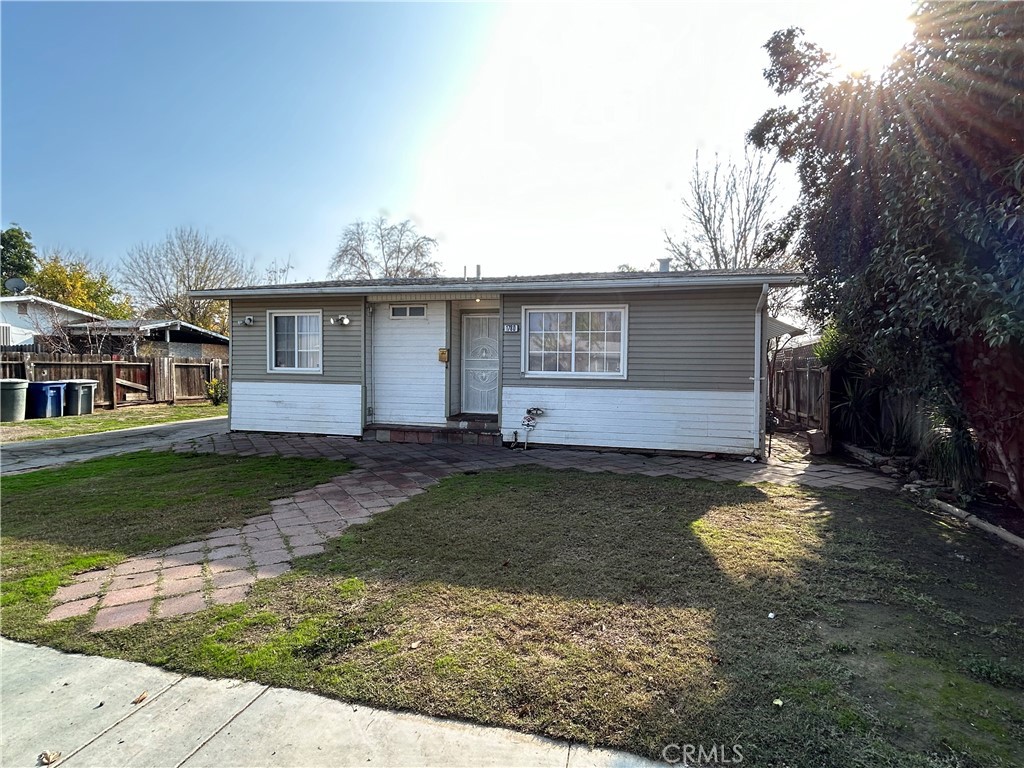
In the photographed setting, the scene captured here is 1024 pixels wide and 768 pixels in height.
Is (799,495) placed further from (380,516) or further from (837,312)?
(380,516)

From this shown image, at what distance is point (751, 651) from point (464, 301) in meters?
7.33

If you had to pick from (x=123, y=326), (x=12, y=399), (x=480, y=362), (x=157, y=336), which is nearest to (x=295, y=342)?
(x=480, y=362)

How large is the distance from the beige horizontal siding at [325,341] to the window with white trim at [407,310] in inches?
24.4

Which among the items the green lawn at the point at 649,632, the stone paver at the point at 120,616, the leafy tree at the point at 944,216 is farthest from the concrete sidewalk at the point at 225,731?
the leafy tree at the point at 944,216

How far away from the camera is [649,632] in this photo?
240 cm

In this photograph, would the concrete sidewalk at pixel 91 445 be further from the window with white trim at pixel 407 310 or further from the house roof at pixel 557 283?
the window with white trim at pixel 407 310

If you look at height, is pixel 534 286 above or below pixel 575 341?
above

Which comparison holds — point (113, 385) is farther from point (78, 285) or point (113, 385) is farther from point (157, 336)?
point (78, 285)

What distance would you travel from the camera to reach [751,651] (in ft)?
7.36

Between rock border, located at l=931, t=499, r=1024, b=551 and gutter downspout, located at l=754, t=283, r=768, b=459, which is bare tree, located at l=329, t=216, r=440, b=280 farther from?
rock border, located at l=931, t=499, r=1024, b=551

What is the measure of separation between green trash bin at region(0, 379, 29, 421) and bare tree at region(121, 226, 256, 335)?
575 inches

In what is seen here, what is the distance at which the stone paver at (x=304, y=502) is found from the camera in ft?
9.30

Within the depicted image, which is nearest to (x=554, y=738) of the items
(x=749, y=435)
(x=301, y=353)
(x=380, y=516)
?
(x=380, y=516)

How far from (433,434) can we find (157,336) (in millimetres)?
16736
